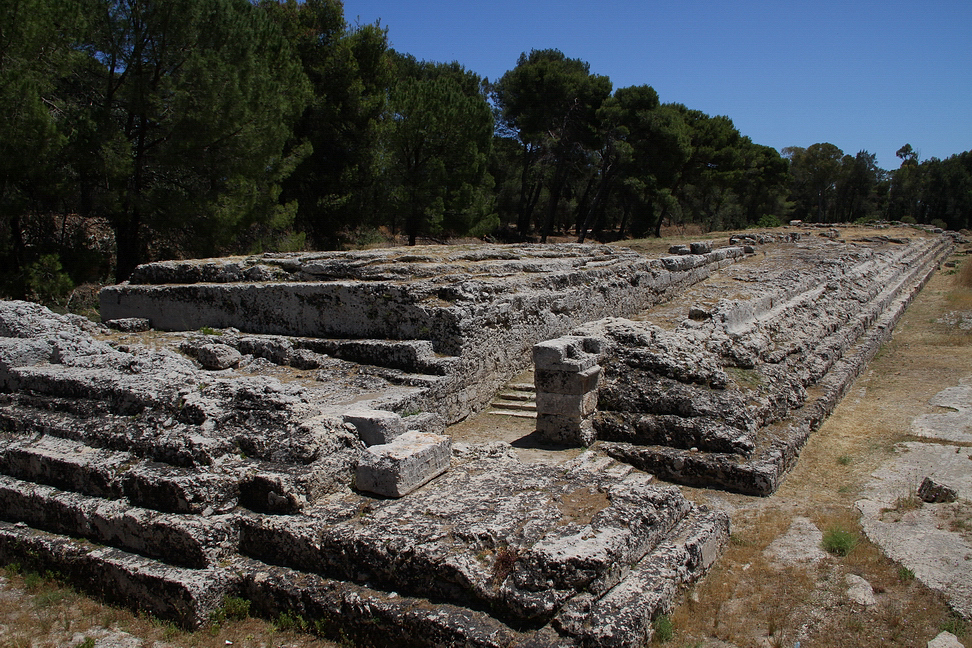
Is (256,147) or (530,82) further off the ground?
(530,82)

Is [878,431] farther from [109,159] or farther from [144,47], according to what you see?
[144,47]

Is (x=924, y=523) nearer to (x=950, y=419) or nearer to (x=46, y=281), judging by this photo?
(x=950, y=419)

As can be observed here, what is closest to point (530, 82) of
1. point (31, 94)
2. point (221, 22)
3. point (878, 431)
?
point (221, 22)

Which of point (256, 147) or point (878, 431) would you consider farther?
point (256, 147)

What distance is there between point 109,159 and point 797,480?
493 inches

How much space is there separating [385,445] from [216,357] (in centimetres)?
306

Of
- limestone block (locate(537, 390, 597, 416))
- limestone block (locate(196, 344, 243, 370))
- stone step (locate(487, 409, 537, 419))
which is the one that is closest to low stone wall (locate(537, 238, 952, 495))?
limestone block (locate(537, 390, 597, 416))

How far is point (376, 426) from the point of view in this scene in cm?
482

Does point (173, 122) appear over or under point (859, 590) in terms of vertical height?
over

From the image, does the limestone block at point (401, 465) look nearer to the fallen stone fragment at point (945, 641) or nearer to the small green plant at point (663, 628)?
the small green plant at point (663, 628)

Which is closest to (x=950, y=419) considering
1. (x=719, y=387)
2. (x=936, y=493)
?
(x=936, y=493)

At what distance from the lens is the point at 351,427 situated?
4848mm

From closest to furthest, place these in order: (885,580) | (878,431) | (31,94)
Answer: (885,580)
(878,431)
(31,94)

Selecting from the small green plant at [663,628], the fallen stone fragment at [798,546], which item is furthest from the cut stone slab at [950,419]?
the small green plant at [663,628]
